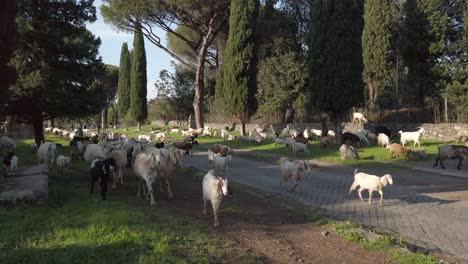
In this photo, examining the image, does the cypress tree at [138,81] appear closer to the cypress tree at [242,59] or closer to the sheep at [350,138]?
the cypress tree at [242,59]

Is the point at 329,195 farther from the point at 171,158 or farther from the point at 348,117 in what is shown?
the point at 348,117

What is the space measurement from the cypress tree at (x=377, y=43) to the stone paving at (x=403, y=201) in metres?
18.2

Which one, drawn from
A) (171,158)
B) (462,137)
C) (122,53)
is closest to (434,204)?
(171,158)

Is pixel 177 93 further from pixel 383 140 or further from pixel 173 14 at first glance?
pixel 383 140

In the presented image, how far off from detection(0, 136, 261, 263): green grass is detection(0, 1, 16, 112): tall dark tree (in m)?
4.02

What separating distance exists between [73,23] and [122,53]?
39437mm

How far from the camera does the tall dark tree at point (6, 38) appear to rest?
34.4 ft

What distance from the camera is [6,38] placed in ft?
36.6

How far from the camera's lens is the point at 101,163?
416 inches

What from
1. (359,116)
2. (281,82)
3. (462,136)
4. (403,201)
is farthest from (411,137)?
(281,82)

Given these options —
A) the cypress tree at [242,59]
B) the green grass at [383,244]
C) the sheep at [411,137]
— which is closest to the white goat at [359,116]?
the sheep at [411,137]

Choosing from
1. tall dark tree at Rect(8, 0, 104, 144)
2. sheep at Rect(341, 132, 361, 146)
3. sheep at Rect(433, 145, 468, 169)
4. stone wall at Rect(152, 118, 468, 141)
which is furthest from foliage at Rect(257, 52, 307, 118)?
sheep at Rect(433, 145, 468, 169)

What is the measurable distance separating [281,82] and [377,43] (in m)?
8.27

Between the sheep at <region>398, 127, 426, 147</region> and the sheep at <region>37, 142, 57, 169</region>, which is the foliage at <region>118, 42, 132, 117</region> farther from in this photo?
the sheep at <region>37, 142, 57, 169</region>
